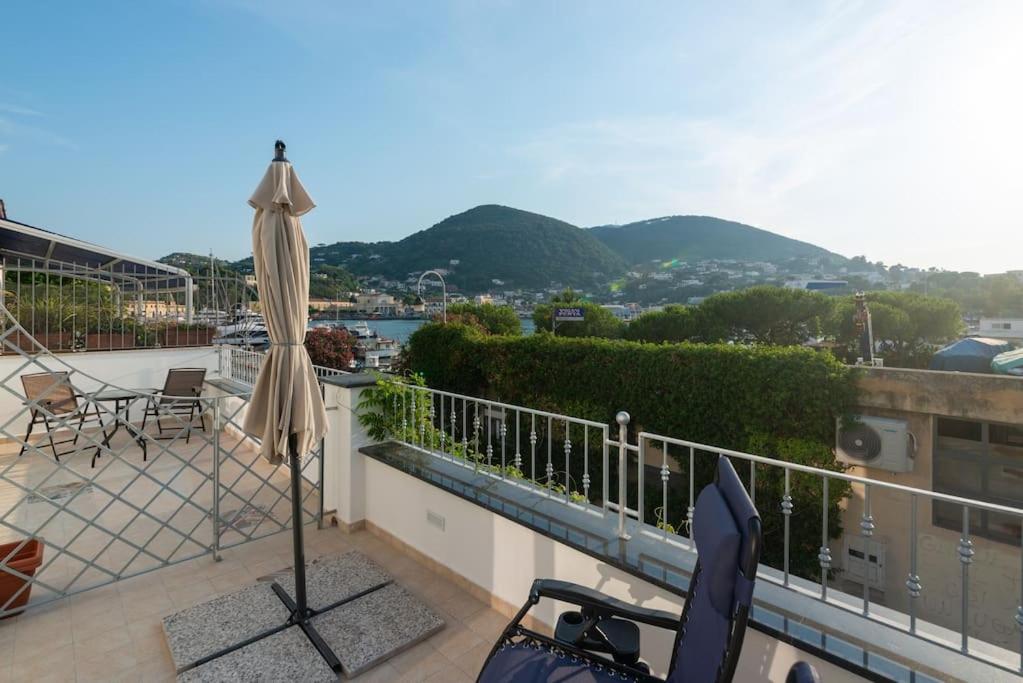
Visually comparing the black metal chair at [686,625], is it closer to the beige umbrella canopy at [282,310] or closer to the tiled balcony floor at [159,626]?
the tiled balcony floor at [159,626]

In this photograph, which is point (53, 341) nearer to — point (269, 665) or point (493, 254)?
point (269, 665)

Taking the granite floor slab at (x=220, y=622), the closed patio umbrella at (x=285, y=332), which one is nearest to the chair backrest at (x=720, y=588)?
the closed patio umbrella at (x=285, y=332)

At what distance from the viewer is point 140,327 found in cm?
814


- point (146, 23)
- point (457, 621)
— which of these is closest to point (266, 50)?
point (146, 23)

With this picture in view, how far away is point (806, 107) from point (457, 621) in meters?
9.30

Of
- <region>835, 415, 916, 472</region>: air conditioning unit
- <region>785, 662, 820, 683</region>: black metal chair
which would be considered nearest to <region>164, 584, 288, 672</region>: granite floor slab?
<region>785, 662, 820, 683</region>: black metal chair

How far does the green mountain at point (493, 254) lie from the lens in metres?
35.0

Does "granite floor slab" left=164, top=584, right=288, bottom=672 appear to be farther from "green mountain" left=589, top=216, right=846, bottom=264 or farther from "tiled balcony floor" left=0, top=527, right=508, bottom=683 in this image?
"green mountain" left=589, top=216, right=846, bottom=264

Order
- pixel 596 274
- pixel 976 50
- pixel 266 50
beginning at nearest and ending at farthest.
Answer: pixel 976 50 → pixel 266 50 → pixel 596 274

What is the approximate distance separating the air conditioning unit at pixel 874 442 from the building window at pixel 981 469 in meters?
0.66

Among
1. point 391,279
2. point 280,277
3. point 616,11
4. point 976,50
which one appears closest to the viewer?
point 280,277

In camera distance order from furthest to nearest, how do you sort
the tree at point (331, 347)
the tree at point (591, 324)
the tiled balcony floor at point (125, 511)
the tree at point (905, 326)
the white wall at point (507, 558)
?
the tree at point (591, 324) → the tree at point (905, 326) → the tree at point (331, 347) → the tiled balcony floor at point (125, 511) → the white wall at point (507, 558)

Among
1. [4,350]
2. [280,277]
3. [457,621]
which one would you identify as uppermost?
[280,277]

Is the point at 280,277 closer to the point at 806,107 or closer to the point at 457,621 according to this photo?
the point at 457,621
